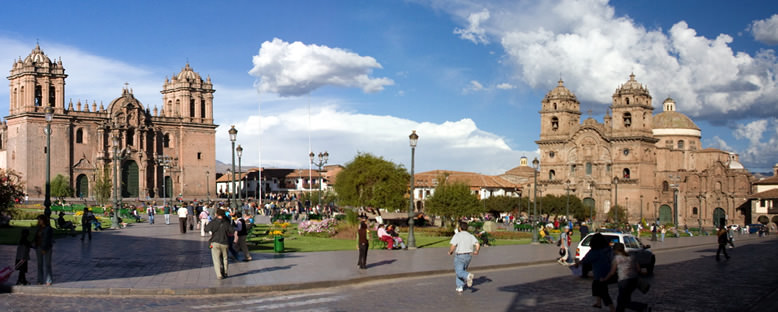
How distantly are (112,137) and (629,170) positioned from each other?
57.7 meters

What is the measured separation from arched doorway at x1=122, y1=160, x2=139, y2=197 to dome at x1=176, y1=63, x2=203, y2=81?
12.0m

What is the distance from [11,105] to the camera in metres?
72.6

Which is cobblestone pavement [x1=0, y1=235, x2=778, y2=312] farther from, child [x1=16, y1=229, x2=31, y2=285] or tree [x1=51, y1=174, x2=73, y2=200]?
tree [x1=51, y1=174, x2=73, y2=200]

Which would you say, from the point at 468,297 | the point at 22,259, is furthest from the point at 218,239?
the point at 468,297

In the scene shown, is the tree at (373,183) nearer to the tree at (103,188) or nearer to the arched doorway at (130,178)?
the tree at (103,188)

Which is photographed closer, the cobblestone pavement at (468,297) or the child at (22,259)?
the cobblestone pavement at (468,297)

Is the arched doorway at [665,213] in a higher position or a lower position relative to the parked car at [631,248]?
lower

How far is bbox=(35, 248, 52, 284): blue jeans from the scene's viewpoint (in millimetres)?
14945

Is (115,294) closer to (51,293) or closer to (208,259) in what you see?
(51,293)

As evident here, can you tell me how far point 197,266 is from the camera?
19125 mm

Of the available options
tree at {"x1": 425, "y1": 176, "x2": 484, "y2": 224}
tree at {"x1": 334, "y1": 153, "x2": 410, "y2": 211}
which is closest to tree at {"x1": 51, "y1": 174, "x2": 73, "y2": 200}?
tree at {"x1": 334, "y1": 153, "x2": 410, "y2": 211}

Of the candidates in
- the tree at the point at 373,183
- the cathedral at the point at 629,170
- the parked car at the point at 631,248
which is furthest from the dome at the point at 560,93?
the parked car at the point at 631,248

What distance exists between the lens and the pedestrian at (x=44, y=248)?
1494 centimetres

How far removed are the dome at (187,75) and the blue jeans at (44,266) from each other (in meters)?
71.3
